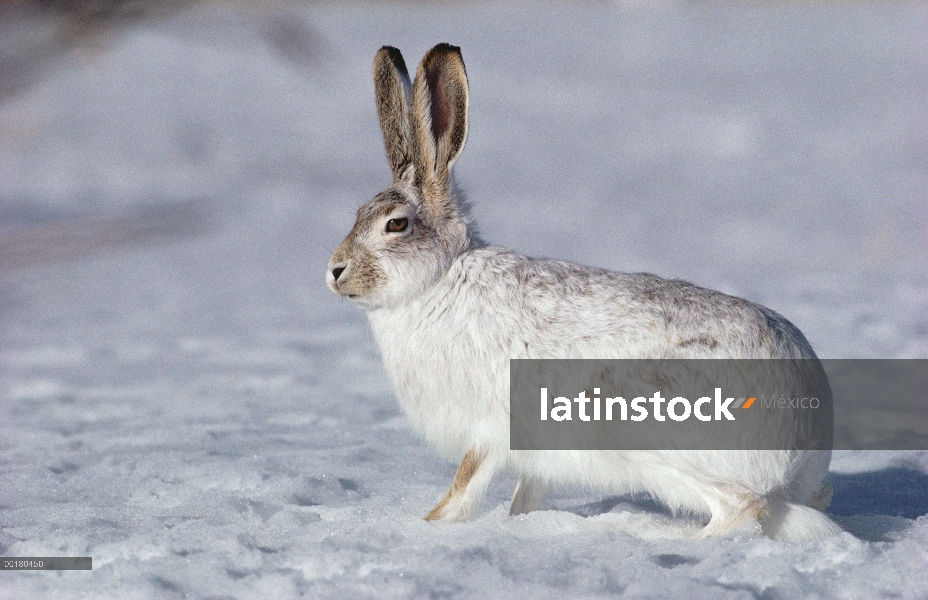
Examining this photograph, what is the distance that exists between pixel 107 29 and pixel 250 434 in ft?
12.9

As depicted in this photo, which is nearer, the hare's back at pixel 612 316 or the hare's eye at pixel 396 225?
the hare's back at pixel 612 316

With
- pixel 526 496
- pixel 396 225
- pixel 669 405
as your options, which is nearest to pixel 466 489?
pixel 526 496

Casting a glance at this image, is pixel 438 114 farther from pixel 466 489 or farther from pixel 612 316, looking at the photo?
pixel 466 489

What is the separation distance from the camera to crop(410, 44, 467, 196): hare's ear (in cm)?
329

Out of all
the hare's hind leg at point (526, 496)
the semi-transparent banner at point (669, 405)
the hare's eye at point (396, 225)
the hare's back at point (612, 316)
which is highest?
the hare's eye at point (396, 225)

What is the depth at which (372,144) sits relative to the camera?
998 cm

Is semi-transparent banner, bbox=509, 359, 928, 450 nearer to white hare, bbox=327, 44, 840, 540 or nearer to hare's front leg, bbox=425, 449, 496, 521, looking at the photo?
white hare, bbox=327, 44, 840, 540

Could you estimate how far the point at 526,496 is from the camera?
11.0 ft

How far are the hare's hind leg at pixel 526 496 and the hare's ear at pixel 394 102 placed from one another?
4.23 ft

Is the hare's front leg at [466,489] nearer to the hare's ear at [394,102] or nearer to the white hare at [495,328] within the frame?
the white hare at [495,328]

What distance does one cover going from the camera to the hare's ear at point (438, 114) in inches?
130

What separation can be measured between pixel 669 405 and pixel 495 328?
648 mm

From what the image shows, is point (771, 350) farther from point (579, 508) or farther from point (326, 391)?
point (326, 391)

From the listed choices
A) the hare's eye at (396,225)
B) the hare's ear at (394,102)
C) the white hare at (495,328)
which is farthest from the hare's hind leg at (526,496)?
the hare's ear at (394,102)
